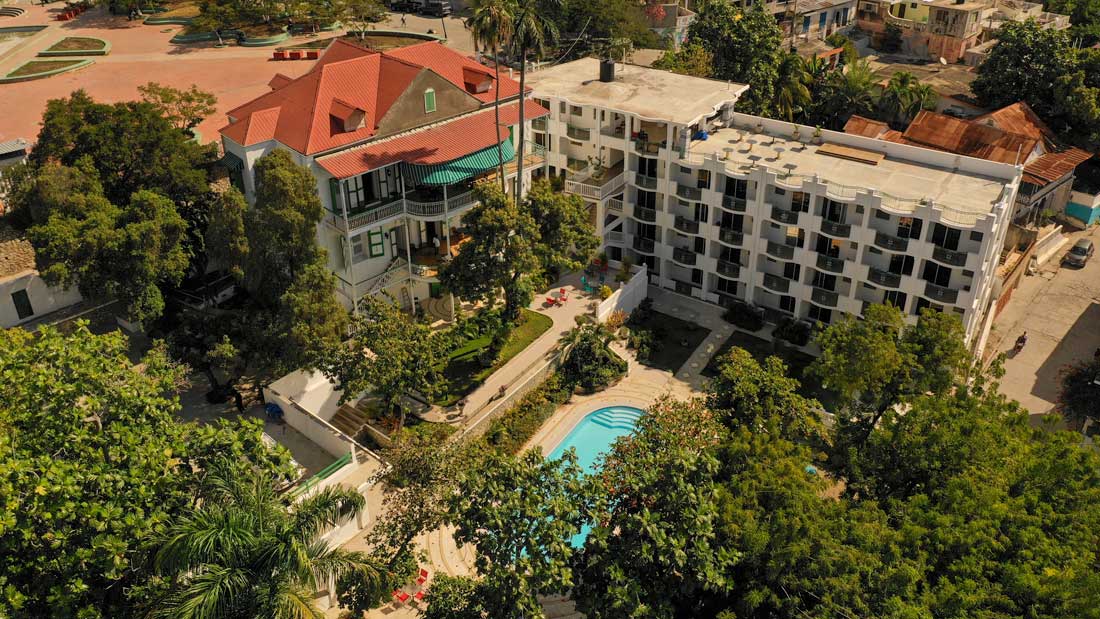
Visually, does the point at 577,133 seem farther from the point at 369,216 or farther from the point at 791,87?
the point at 791,87

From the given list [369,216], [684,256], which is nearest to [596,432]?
[684,256]

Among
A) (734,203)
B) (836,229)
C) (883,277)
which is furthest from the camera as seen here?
(734,203)

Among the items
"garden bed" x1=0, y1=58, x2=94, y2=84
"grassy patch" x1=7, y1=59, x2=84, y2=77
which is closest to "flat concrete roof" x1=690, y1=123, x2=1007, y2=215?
"garden bed" x1=0, y1=58, x2=94, y2=84

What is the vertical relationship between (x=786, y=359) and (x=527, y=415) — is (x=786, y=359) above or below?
below

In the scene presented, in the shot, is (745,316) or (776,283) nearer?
(776,283)

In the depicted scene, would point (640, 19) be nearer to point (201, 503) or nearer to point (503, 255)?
point (503, 255)

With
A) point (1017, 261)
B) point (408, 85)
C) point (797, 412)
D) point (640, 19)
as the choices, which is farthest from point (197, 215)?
point (640, 19)
